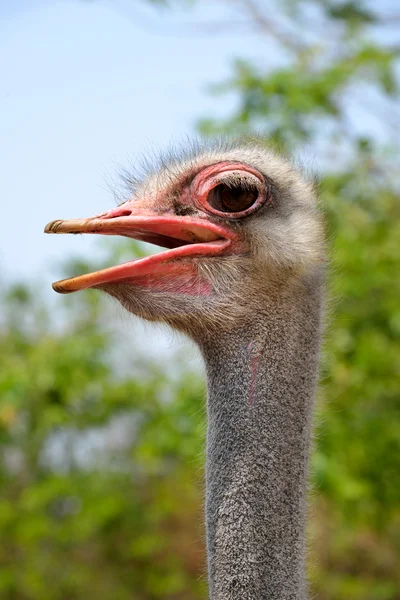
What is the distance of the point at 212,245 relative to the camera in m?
2.11

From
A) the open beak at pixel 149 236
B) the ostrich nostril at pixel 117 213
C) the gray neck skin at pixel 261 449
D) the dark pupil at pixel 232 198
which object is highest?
the dark pupil at pixel 232 198

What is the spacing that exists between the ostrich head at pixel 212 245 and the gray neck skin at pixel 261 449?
0.06m

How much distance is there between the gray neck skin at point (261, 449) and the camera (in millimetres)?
1941

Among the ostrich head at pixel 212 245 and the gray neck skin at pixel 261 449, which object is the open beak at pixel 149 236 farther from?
the gray neck skin at pixel 261 449

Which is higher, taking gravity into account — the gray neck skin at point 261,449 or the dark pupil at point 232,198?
the dark pupil at point 232,198

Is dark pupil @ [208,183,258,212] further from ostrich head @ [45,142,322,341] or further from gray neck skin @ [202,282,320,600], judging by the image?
gray neck skin @ [202,282,320,600]

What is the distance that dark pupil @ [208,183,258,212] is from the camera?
84.7 inches

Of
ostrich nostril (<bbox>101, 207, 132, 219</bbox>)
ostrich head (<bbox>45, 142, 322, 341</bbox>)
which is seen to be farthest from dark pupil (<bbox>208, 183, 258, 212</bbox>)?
ostrich nostril (<bbox>101, 207, 132, 219</bbox>)

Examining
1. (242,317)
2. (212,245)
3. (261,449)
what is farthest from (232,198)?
(261,449)

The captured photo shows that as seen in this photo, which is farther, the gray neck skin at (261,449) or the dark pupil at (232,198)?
the dark pupil at (232,198)

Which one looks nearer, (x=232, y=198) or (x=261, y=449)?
(x=261, y=449)

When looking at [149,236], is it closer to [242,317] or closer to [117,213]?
[117,213]

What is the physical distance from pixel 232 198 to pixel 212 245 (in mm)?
133

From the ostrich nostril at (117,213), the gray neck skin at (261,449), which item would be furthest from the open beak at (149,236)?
the gray neck skin at (261,449)
